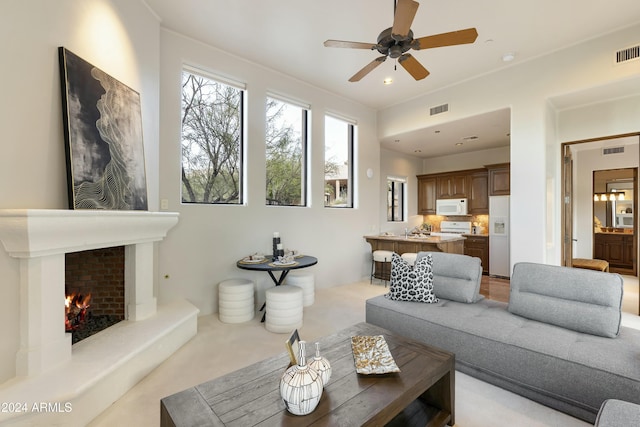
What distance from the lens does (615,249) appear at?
21.5ft

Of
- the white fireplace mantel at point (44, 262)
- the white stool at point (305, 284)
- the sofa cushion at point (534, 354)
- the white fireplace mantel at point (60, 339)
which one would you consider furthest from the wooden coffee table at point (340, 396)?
the white stool at point (305, 284)

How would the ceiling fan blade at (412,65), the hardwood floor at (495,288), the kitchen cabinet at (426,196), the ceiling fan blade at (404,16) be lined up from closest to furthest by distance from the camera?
1. the ceiling fan blade at (404,16)
2. the ceiling fan blade at (412,65)
3. the hardwood floor at (495,288)
4. the kitchen cabinet at (426,196)

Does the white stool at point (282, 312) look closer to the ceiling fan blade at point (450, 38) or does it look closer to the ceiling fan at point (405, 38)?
the ceiling fan at point (405, 38)

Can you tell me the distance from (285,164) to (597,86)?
4126 millimetres

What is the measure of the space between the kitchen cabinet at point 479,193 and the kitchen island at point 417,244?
170cm

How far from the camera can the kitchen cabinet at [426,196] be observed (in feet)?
24.1

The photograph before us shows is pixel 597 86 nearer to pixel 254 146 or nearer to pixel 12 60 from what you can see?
pixel 254 146

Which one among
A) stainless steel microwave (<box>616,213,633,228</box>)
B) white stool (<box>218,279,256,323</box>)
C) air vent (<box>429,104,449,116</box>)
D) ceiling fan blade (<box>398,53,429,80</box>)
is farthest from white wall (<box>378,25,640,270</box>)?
stainless steel microwave (<box>616,213,633,228</box>)

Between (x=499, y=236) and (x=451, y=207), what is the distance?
1.27m

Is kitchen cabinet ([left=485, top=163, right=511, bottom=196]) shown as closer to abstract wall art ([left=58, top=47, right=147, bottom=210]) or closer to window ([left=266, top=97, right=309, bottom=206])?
window ([left=266, top=97, right=309, bottom=206])

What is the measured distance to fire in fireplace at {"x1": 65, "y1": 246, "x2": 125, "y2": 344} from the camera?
2.42 metres

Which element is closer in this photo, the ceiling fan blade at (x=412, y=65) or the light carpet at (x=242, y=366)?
the light carpet at (x=242, y=366)

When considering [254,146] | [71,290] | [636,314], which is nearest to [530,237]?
[636,314]

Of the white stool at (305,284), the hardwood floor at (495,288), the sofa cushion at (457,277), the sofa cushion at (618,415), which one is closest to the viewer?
the sofa cushion at (618,415)
